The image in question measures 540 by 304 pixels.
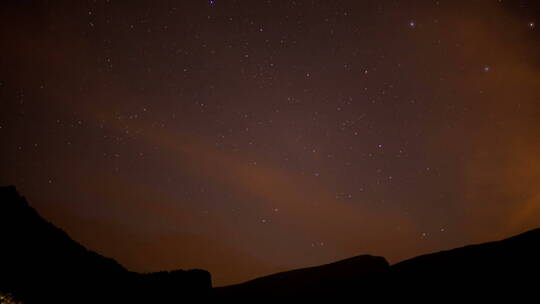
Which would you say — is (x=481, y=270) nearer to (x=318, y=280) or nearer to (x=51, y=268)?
(x=318, y=280)

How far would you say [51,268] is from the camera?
6605 mm

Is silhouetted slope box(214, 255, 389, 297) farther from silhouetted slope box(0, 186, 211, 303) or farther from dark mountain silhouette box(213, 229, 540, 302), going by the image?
silhouetted slope box(0, 186, 211, 303)


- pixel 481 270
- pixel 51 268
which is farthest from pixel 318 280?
pixel 51 268

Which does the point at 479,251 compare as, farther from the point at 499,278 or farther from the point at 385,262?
the point at 385,262

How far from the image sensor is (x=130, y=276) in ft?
27.3

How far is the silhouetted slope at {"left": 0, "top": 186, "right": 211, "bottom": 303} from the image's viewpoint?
5895 millimetres

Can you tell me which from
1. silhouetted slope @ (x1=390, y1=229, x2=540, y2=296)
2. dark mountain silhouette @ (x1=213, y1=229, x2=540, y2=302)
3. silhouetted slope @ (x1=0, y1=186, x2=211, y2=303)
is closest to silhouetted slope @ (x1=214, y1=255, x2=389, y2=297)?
dark mountain silhouette @ (x1=213, y1=229, x2=540, y2=302)

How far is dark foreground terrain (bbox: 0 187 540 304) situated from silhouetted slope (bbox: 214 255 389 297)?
106 mm

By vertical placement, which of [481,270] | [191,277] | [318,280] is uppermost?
[191,277]

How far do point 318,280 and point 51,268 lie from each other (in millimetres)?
13336

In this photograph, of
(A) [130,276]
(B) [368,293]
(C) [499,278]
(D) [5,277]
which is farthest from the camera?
(B) [368,293]

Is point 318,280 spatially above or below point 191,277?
below

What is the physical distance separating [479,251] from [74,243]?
13271 millimetres

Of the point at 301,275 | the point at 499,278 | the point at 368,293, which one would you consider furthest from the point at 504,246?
the point at 301,275
